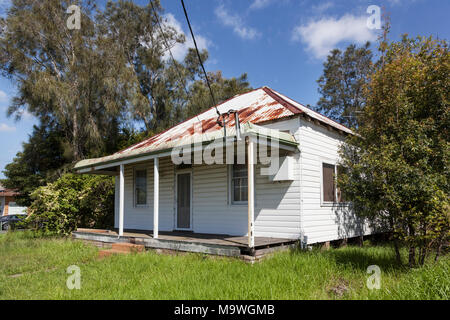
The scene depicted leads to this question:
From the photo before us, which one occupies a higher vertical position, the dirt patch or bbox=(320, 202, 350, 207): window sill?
bbox=(320, 202, 350, 207): window sill

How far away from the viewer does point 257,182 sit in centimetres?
873

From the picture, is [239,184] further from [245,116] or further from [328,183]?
[328,183]

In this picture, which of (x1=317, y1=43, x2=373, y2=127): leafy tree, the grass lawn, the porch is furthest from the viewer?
(x1=317, y1=43, x2=373, y2=127): leafy tree

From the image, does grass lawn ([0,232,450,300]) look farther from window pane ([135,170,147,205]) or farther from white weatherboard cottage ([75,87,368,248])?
window pane ([135,170,147,205])

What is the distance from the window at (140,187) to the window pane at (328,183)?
248 inches

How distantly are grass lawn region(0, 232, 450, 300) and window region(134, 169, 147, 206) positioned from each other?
4.42 m

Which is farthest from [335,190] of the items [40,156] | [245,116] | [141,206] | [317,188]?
[40,156]

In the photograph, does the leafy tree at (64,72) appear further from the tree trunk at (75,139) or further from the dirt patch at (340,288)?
the dirt patch at (340,288)

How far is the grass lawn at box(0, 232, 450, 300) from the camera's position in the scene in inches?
179

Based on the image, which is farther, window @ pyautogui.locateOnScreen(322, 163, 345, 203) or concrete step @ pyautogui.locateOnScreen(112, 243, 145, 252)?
window @ pyautogui.locateOnScreen(322, 163, 345, 203)

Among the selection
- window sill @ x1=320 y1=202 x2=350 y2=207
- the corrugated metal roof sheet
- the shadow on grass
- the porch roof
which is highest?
the corrugated metal roof sheet

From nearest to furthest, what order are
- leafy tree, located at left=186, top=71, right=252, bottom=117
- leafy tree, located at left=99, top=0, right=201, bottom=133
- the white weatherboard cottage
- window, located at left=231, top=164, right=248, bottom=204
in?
the white weatherboard cottage → window, located at left=231, top=164, right=248, bottom=204 → leafy tree, located at left=186, top=71, right=252, bottom=117 → leafy tree, located at left=99, top=0, right=201, bottom=133

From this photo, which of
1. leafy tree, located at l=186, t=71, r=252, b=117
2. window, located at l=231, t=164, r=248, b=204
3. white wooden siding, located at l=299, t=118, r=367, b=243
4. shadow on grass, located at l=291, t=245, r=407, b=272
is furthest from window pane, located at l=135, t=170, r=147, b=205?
leafy tree, located at l=186, t=71, r=252, b=117

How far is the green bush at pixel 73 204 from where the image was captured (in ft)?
42.1
